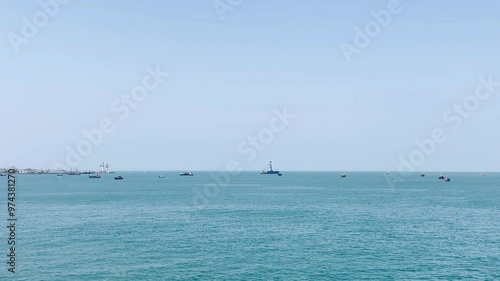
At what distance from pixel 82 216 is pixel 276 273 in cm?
6861

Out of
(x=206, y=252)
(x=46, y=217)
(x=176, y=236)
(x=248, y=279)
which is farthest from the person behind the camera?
(x=46, y=217)

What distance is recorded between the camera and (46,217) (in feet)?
327

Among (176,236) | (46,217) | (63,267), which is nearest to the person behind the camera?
(63,267)

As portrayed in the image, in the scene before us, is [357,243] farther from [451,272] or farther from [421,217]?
[421,217]

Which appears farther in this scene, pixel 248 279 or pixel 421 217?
pixel 421 217

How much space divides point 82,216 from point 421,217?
8935cm

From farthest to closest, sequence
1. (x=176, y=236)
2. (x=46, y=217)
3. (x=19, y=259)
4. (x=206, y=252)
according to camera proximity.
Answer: (x=46, y=217) < (x=176, y=236) < (x=206, y=252) < (x=19, y=259)

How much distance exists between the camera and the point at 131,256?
60.4 metres

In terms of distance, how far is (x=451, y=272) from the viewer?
53.6 meters

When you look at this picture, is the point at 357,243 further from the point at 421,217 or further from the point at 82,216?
the point at 82,216

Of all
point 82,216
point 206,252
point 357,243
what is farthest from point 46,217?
point 357,243

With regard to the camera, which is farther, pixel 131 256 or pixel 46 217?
pixel 46 217

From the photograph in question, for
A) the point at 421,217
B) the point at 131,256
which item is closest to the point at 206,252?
the point at 131,256

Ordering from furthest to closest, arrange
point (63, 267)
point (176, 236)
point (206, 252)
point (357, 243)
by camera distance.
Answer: point (176, 236) → point (357, 243) → point (206, 252) → point (63, 267)
